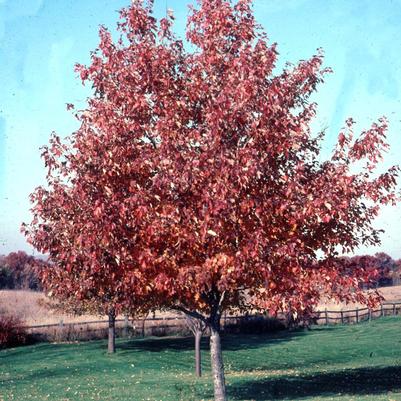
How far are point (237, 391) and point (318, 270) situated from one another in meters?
12.9

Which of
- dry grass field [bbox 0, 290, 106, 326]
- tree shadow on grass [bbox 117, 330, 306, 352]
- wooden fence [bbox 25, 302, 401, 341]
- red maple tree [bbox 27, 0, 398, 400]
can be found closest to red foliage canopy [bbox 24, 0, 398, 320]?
red maple tree [bbox 27, 0, 398, 400]

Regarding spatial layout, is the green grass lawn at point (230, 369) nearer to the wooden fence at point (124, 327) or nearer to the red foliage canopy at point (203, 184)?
the wooden fence at point (124, 327)

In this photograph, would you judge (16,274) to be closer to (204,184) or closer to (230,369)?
(230,369)

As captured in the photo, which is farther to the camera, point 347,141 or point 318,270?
point 347,141

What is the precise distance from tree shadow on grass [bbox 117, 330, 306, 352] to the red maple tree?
94.7ft

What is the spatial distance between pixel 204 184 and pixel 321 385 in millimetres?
16977

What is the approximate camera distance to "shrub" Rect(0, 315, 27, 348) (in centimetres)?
4547

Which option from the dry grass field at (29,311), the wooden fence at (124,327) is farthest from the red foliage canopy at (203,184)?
the dry grass field at (29,311)

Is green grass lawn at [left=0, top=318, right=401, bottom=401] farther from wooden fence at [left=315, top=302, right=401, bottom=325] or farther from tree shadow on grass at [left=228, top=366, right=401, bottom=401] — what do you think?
wooden fence at [left=315, top=302, right=401, bottom=325]

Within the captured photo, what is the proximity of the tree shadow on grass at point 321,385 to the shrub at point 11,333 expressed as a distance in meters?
25.4

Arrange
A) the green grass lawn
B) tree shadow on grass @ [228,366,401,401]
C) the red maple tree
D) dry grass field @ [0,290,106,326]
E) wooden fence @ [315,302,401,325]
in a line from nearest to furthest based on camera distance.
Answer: the red maple tree → tree shadow on grass @ [228,366,401,401] → the green grass lawn → dry grass field @ [0,290,106,326] → wooden fence @ [315,302,401,325]

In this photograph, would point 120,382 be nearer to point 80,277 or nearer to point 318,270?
point 80,277

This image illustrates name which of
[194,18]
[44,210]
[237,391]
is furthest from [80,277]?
[237,391]

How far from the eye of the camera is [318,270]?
→ 40.4 ft
